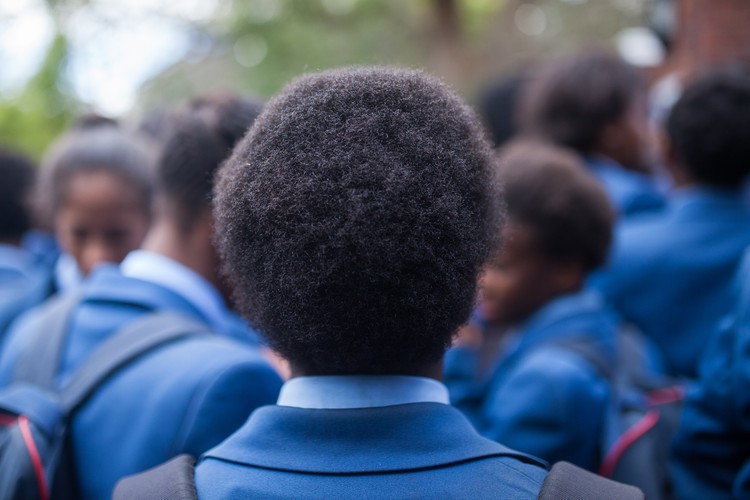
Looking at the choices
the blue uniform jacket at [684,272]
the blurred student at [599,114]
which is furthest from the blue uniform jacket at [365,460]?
the blurred student at [599,114]

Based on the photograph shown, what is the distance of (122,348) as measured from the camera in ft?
6.54

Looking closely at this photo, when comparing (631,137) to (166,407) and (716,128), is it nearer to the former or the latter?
(716,128)

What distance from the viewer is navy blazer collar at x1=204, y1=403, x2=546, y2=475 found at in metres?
1.29

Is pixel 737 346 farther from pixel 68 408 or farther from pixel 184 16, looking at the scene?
pixel 184 16

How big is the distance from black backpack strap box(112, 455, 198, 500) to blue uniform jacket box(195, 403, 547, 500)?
22mm

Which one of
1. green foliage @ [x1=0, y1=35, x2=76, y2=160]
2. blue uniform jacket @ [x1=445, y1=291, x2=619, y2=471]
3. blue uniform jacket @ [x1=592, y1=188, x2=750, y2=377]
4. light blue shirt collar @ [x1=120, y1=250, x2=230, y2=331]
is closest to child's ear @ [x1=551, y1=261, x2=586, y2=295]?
blue uniform jacket @ [x1=445, y1=291, x2=619, y2=471]

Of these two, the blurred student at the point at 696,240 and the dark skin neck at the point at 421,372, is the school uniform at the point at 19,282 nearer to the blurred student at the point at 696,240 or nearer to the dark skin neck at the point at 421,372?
the dark skin neck at the point at 421,372

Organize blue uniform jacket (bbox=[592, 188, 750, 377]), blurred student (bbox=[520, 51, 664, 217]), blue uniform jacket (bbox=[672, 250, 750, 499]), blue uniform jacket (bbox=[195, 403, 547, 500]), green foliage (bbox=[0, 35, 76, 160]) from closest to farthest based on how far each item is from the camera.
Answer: blue uniform jacket (bbox=[195, 403, 547, 500])
blue uniform jacket (bbox=[672, 250, 750, 499])
blue uniform jacket (bbox=[592, 188, 750, 377])
blurred student (bbox=[520, 51, 664, 217])
green foliage (bbox=[0, 35, 76, 160])

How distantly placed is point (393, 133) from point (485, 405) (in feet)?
5.03

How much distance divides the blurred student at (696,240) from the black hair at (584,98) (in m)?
0.88

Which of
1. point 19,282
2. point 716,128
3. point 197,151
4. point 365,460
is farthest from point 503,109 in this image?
point 365,460

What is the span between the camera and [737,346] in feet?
6.77

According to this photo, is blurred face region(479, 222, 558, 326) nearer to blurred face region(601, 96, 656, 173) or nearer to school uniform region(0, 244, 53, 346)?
blurred face region(601, 96, 656, 173)

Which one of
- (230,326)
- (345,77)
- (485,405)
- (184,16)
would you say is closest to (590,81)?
(485,405)
